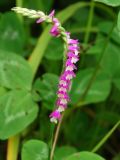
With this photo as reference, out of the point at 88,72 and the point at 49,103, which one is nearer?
the point at 49,103

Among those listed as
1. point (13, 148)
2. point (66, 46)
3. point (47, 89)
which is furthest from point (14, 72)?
point (66, 46)

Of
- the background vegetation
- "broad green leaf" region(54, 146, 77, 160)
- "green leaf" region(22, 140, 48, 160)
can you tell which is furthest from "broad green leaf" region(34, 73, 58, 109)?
"green leaf" region(22, 140, 48, 160)

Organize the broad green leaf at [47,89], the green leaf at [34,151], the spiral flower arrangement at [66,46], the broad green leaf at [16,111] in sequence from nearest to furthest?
the spiral flower arrangement at [66,46] → the green leaf at [34,151] → the broad green leaf at [16,111] → the broad green leaf at [47,89]

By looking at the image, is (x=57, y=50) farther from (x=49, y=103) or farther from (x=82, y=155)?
(x=82, y=155)

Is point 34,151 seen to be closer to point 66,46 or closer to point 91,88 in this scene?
point 66,46

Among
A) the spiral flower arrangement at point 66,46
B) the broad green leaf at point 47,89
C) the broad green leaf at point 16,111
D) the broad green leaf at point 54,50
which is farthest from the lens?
the broad green leaf at point 54,50

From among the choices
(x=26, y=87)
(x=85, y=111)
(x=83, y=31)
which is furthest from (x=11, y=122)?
(x=83, y=31)

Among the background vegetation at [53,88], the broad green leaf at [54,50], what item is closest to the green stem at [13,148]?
the background vegetation at [53,88]

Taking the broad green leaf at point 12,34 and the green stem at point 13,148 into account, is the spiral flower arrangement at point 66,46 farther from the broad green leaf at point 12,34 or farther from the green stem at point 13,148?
the broad green leaf at point 12,34
